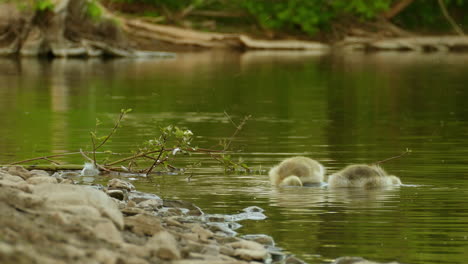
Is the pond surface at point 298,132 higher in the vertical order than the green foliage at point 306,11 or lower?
lower

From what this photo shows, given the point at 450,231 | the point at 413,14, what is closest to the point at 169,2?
the point at 413,14

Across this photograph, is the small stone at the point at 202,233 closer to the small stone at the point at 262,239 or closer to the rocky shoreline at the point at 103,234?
the rocky shoreline at the point at 103,234

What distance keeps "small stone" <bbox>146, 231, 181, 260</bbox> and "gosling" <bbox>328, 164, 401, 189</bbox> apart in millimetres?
3672

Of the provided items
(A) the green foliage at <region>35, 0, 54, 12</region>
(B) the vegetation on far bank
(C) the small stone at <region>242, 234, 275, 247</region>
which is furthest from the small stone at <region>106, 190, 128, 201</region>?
(B) the vegetation on far bank

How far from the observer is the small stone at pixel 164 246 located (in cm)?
666

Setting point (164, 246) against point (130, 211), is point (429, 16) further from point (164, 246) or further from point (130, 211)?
point (164, 246)

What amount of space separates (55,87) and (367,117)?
1054 cm

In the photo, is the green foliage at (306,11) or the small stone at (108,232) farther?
the green foliage at (306,11)

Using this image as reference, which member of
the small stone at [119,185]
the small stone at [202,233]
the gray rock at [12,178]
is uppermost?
the gray rock at [12,178]

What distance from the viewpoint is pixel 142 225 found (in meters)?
7.48

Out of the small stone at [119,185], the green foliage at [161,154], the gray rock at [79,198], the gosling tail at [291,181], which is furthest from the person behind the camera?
the green foliage at [161,154]

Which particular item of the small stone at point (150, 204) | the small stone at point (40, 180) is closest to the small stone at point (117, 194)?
the small stone at point (150, 204)

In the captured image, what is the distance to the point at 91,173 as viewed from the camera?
1131cm

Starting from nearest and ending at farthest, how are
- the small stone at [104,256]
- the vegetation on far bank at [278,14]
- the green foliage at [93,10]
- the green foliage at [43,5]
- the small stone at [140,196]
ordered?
the small stone at [104,256] < the small stone at [140,196] < the green foliage at [43,5] < the green foliage at [93,10] < the vegetation on far bank at [278,14]
